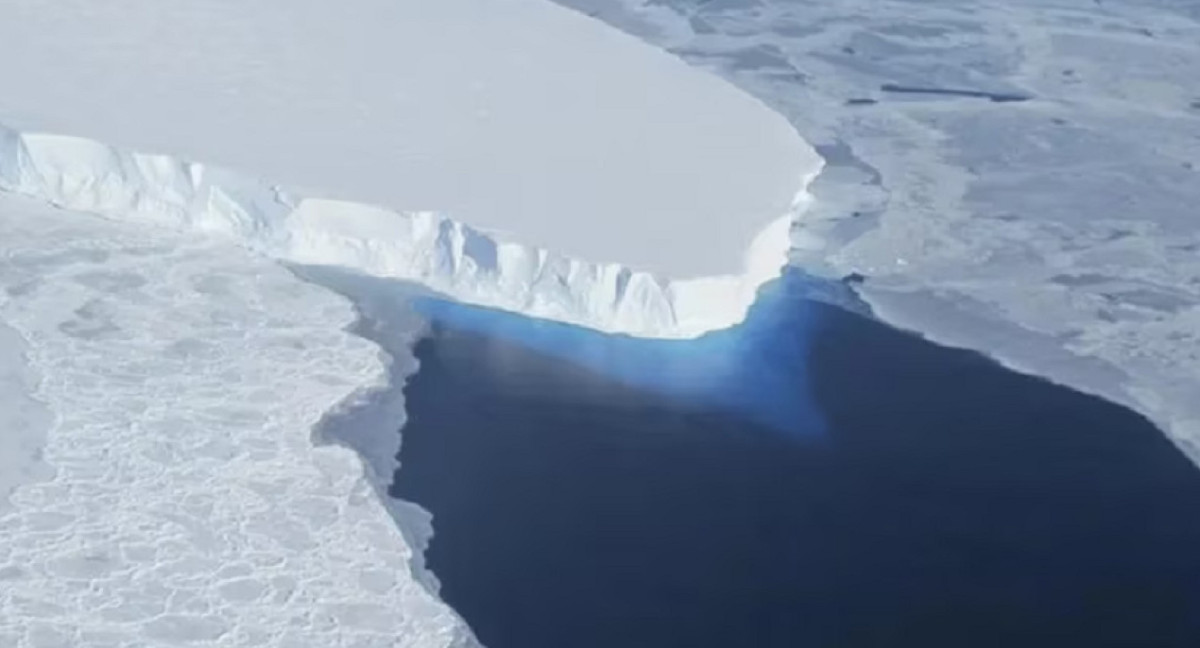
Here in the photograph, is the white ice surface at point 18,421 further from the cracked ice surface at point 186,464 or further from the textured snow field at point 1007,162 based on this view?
the textured snow field at point 1007,162

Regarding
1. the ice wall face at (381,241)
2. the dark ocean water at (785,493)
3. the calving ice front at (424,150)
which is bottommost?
the dark ocean water at (785,493)

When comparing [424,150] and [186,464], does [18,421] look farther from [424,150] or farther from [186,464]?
[424,150]

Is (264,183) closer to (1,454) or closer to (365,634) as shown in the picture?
(1,454)

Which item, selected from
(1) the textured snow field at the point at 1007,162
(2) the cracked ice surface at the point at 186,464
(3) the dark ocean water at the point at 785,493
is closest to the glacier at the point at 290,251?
(2) the cracked ice surface at the point at 186,464

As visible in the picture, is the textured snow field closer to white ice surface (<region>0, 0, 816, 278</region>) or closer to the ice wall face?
white ice surface (<region>0, 0, 816, 278</region>)

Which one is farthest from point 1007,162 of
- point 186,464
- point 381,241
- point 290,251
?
point 186,464

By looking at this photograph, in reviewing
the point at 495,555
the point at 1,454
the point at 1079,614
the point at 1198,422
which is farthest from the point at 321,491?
the point at 1198,422

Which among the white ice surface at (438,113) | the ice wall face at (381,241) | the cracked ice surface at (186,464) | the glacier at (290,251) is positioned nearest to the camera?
the cracked ice surface at (186,464)
